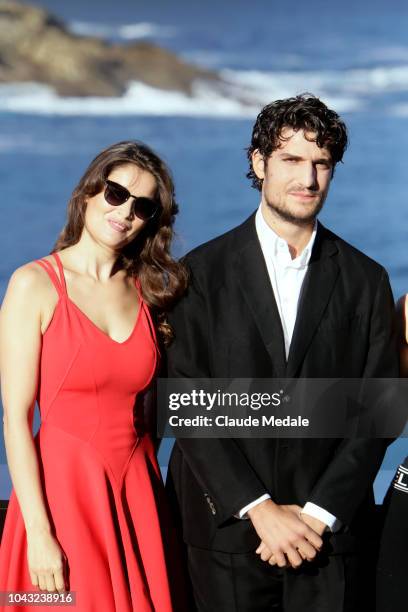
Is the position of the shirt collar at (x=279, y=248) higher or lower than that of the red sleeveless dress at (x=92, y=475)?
higher

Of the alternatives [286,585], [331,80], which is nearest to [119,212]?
[286,585]

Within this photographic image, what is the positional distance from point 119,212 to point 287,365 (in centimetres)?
55

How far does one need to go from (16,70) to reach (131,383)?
15.6 feet

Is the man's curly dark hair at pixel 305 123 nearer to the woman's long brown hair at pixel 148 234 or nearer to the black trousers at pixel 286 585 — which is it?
the woman's long brown hair at pixel 148 234

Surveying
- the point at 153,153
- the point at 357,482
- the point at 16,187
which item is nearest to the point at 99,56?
the point at 16,187

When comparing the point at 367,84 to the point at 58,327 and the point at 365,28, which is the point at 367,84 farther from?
the point at 58,327

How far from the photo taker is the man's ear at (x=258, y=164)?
2715 mm

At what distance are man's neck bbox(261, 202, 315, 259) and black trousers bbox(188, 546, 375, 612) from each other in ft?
2.51

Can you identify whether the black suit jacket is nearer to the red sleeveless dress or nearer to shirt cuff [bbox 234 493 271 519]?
shirt cuff [bbox 234 493 271 519]

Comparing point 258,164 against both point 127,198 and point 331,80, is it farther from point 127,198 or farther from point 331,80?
point 331,80

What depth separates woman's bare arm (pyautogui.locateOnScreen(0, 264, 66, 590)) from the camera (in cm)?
244

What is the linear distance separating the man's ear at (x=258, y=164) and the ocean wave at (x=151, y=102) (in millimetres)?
4266

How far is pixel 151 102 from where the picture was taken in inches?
279

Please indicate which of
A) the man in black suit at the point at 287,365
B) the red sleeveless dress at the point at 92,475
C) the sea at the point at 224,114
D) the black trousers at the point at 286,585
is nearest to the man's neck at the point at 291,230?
the man in black suit at the point at 287,365
